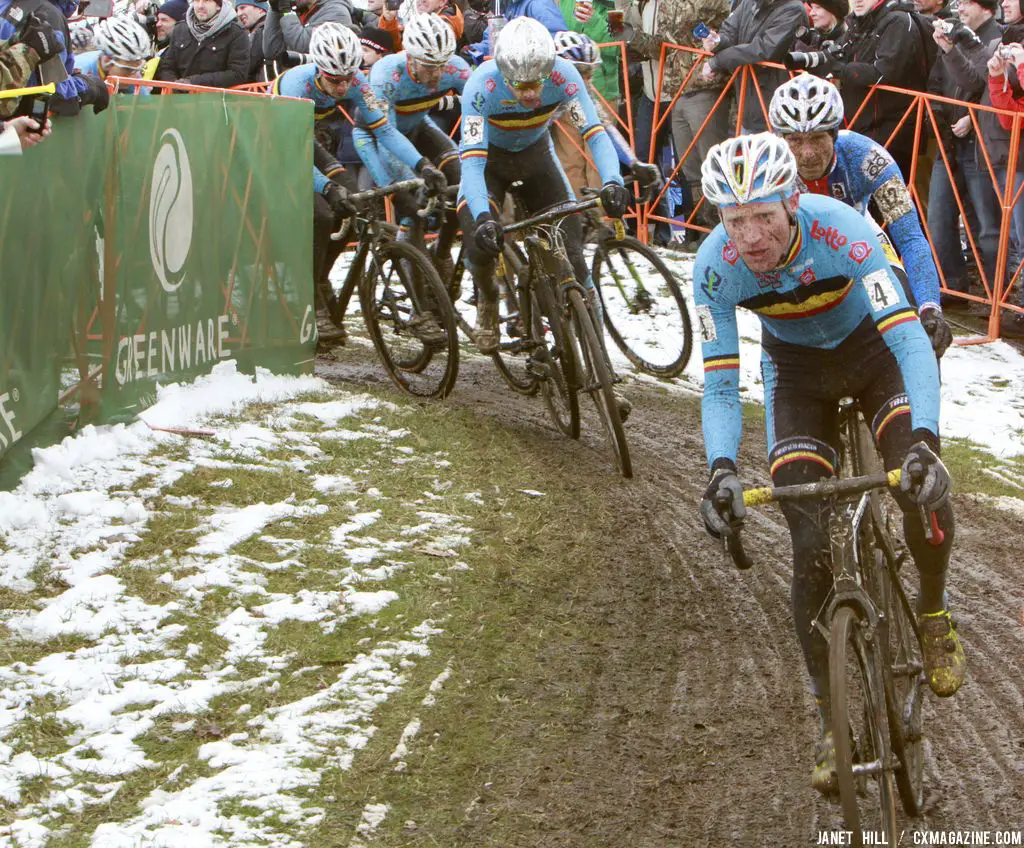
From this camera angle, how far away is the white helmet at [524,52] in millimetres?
8703

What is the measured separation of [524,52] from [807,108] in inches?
99.4

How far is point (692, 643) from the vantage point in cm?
636

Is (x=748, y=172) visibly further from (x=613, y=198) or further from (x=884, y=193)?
(x=613, y=198)

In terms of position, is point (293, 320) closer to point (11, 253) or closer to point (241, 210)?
point (241, 210)

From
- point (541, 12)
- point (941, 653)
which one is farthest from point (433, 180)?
point (941, 653)

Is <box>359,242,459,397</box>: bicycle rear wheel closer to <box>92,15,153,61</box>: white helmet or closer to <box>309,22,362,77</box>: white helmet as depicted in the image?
<box>309,22,362,77</box>: white helmet

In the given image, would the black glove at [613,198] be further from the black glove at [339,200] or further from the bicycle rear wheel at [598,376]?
the black glove at [339,200]

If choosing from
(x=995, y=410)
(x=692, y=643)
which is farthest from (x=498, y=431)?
(x=995, y=410)

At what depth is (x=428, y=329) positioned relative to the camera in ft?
32.1

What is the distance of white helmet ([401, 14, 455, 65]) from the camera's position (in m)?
10.1

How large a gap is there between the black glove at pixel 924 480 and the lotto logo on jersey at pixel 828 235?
1074 millimetres

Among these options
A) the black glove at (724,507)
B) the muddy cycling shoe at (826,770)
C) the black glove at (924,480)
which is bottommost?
the muddy cycling shoe at (826,770)

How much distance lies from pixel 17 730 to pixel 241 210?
4984 millimetres

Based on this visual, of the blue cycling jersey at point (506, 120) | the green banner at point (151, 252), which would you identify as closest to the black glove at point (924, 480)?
the green banner at point (151, 252)
